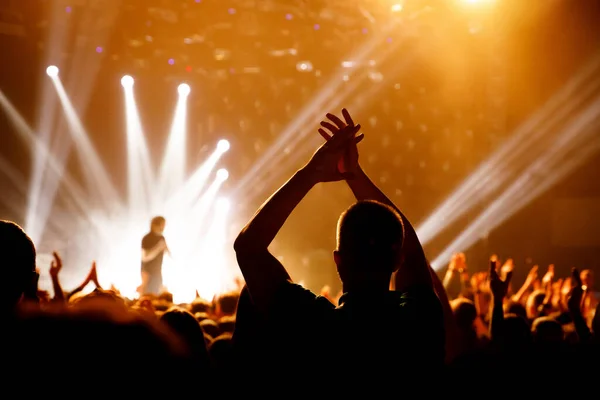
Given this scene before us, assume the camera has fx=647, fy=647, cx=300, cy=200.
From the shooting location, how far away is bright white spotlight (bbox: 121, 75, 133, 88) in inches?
528

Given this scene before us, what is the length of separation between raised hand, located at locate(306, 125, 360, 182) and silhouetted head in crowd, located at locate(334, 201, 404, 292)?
0.19m

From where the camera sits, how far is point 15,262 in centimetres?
159

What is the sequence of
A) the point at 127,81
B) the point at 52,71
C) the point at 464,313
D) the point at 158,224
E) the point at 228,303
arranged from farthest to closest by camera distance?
the point at 127,81 → the point at 52,71 → the point at 158,224 → the point at 228,303 → the point at 464,313

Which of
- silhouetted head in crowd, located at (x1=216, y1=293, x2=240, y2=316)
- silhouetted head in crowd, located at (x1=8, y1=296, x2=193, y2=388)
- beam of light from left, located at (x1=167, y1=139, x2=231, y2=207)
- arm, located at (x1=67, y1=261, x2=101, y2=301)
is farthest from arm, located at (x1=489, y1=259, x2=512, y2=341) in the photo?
beam of light from left, located at (x1=167, y1=139, x2=231, y2=207)

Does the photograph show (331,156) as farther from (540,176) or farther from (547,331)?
(540,176)

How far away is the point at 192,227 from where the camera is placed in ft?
49.5

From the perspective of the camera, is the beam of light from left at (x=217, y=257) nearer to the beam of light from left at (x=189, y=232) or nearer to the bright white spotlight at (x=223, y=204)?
the bright white spotlight at (x=223, y=204)

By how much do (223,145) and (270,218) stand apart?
12785 millimetres

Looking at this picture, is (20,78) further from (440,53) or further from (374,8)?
(440,53)

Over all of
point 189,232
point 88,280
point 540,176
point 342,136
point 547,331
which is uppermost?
point 540,176

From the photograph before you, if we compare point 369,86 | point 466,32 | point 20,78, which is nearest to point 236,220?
point 369,86

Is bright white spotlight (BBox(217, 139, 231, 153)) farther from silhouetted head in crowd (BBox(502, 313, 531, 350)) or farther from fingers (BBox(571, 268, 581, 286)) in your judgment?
silhouetted head in crowd (BBox(502, 313, 531, 350))

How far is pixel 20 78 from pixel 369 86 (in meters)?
7.07

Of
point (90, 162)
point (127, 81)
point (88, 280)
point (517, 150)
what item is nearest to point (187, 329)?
point (88, 280)
